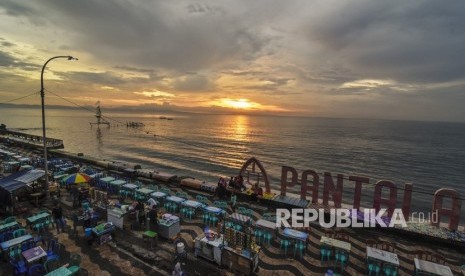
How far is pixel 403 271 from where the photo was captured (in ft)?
40.3

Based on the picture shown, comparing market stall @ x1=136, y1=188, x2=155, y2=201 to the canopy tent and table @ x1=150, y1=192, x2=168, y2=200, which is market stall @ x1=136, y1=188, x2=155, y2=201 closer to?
table @ x1=150, y1=192, x2=168, y2=200

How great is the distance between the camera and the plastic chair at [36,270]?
10281 mm

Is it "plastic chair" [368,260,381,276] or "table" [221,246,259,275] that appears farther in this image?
"plastic chair" [368,260,381,276]

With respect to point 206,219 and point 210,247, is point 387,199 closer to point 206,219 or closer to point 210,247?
point 206,219

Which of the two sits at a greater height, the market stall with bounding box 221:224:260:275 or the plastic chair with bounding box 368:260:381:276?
the market stall with bounding box 221:224:260:275

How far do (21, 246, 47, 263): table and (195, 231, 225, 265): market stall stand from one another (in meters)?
6.82

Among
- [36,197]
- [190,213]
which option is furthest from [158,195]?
[36,197]

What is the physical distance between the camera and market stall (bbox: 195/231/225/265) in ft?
39.5

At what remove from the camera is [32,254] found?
10953 millimetres

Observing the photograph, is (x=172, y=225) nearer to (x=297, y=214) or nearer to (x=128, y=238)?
(x=128, y=238)

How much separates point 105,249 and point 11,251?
4.01 m

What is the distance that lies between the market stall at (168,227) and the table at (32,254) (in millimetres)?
5413

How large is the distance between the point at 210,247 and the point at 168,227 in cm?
329

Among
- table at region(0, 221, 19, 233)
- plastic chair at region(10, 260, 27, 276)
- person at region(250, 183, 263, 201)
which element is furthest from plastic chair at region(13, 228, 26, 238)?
person at region(250, 183, 263, 201)
